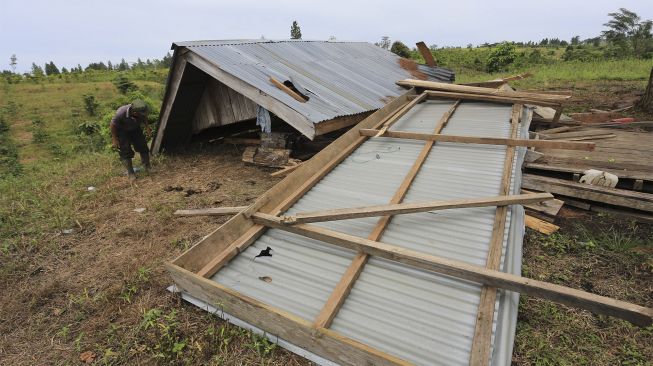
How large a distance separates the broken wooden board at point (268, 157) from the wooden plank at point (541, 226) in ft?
15.1

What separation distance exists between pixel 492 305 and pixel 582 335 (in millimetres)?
1297

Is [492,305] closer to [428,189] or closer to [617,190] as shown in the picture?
[428,189]

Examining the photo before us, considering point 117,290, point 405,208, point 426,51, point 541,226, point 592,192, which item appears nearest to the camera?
point 405,208

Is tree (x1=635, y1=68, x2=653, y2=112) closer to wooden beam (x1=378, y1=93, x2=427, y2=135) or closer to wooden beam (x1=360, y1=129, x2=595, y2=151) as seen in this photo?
wooden beam (x1=378, y1=93, x2=427, y2=135)

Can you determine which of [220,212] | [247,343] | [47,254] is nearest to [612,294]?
[247,343]

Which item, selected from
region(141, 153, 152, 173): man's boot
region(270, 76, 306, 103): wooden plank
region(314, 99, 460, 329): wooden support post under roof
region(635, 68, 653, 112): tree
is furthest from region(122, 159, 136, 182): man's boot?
region(635, 68, 653, 112): tree

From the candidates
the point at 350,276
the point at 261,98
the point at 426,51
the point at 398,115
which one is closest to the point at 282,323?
the point at 350,276

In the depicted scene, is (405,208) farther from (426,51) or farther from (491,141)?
(426,51)

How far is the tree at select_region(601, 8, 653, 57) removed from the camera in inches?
1000

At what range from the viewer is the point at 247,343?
3.17 metres

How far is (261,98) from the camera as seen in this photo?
655 cm

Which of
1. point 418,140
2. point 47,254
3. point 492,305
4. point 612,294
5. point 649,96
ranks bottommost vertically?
point 47,254

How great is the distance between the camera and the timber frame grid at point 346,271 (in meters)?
2.50

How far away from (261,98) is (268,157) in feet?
5.04
